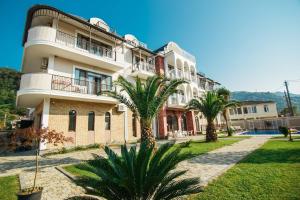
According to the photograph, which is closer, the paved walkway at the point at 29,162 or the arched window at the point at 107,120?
the paved walkway at the point at 29,162

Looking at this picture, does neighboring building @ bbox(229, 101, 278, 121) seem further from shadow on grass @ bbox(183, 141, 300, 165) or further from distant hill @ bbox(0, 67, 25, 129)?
distant hill @ bbox(0, 67, 25, 129)

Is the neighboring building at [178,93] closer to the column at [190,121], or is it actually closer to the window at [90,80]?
the column at [190,121]

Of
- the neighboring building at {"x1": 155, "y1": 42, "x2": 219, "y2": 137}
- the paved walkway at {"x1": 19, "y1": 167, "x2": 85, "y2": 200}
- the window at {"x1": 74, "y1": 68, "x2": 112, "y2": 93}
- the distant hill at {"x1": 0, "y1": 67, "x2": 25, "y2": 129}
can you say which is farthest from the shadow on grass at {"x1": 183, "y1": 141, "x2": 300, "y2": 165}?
the distant hill at {"x1": 0, "y1": 67, "x2": 25, "y2": 129}

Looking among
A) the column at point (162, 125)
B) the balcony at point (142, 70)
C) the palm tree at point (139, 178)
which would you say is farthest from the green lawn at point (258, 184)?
the balcony at point (142, 70)

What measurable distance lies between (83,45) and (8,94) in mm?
31799

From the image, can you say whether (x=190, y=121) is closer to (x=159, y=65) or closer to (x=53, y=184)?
(x=159, y=65)

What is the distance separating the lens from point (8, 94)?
36.2 metres

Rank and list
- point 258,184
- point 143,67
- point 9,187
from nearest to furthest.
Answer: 1. point 258,184
2. point 9,187
3. point 143,67

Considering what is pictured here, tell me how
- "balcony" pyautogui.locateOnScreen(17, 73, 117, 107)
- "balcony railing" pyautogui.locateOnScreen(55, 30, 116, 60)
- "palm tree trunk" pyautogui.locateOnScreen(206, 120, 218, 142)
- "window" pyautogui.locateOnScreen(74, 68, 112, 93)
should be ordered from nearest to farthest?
"balcony" pyautogui.locateOnScreen(17, 73, 117, 107) → "balcony railing" pyautogui.locateOnScreen(55, 30, 116, 60) → "window" pyautogui.locateOnScreen(74, 68, 112, 93) → "palm tree trunk" pyautogui.locateOnScreen(206, 120, 218, 142)

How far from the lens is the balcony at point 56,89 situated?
11.8m

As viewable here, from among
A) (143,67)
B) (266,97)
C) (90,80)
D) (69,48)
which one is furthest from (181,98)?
(266,97)

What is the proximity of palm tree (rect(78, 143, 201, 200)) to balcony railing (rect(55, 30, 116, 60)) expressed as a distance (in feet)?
44.1

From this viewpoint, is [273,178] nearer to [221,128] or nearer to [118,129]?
[118,129]

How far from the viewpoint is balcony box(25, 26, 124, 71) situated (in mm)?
12414
